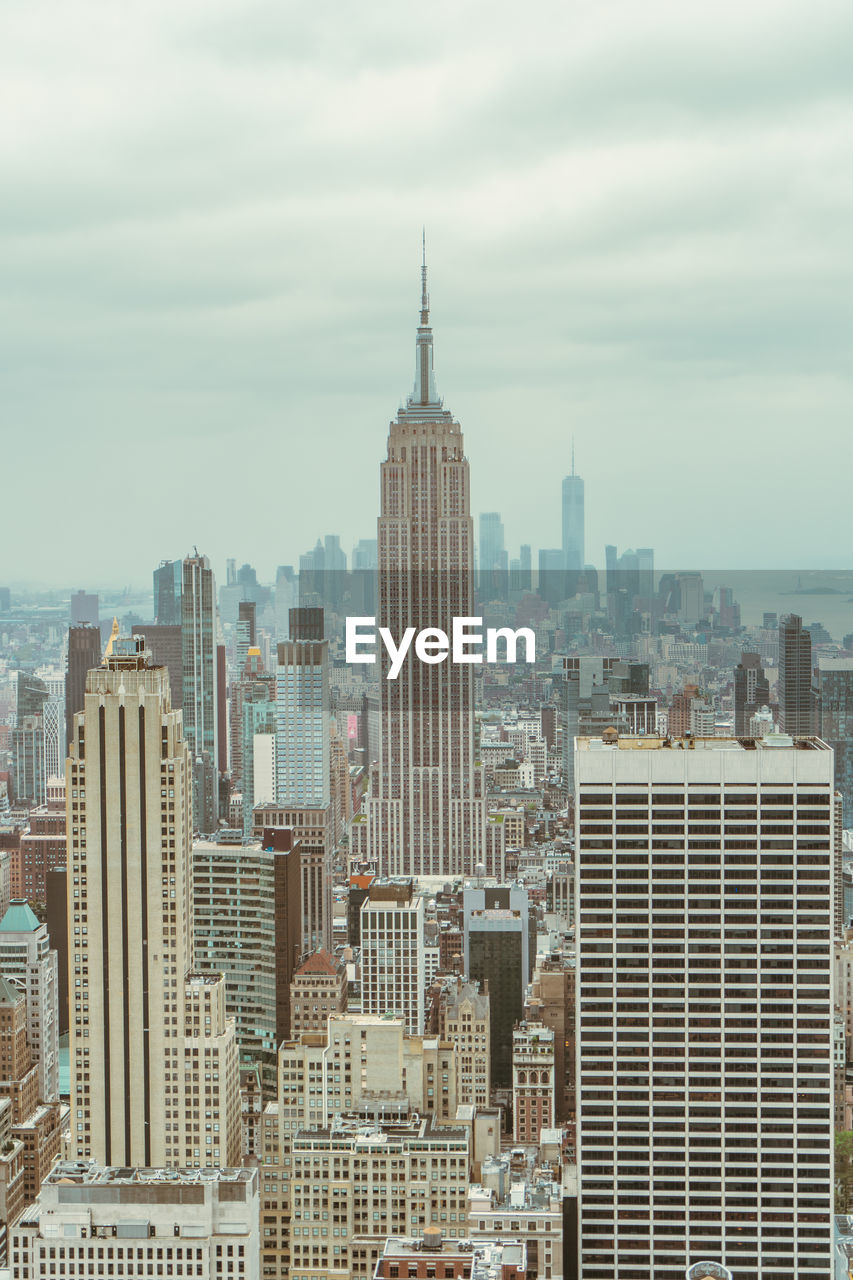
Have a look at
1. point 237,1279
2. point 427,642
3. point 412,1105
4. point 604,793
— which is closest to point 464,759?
point 427,642

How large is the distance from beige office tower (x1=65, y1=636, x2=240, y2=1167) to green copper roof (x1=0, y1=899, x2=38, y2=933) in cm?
302

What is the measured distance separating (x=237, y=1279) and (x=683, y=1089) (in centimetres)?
273

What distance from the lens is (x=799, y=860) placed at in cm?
966

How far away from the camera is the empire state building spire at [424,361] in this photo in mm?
12055

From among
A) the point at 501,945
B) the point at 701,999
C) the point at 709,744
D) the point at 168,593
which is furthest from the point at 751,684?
the point at 168,593

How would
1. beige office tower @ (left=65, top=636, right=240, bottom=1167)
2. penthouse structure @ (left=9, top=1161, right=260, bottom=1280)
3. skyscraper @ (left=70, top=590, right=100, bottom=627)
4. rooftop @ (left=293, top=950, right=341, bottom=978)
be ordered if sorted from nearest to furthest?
penthouse structure @ (left=9, top=1161, right=260, bottom=1280) < beige office tower @ (left=65, top=636, right=240, bottom=1167) < skyscraper @ (left=70, top=590, right=100, bottom=627) < rooftop @ (left=293, top=950, right=341, bottom=978)

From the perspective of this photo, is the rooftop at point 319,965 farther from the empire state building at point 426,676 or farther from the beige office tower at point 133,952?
the empire state building at point 426,676

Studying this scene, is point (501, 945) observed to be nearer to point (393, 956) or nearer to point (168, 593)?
point (393, 956)

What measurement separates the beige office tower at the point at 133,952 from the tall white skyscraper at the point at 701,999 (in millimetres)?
2548

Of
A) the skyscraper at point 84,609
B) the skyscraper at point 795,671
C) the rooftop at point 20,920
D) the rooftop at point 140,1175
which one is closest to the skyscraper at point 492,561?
the skyscraper at point 795,671

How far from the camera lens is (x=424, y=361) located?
1379 centimetres

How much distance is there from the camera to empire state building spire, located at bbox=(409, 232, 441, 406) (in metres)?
12.1

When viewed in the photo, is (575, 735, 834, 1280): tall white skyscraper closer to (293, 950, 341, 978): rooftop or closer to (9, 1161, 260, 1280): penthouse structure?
(9, 1161, 260, 1280): penthouse structure

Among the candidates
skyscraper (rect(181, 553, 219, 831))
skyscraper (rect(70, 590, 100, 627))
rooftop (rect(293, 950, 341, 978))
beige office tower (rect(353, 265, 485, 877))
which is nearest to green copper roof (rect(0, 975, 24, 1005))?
skyscraper (rect(181, 553, 219, 831))
